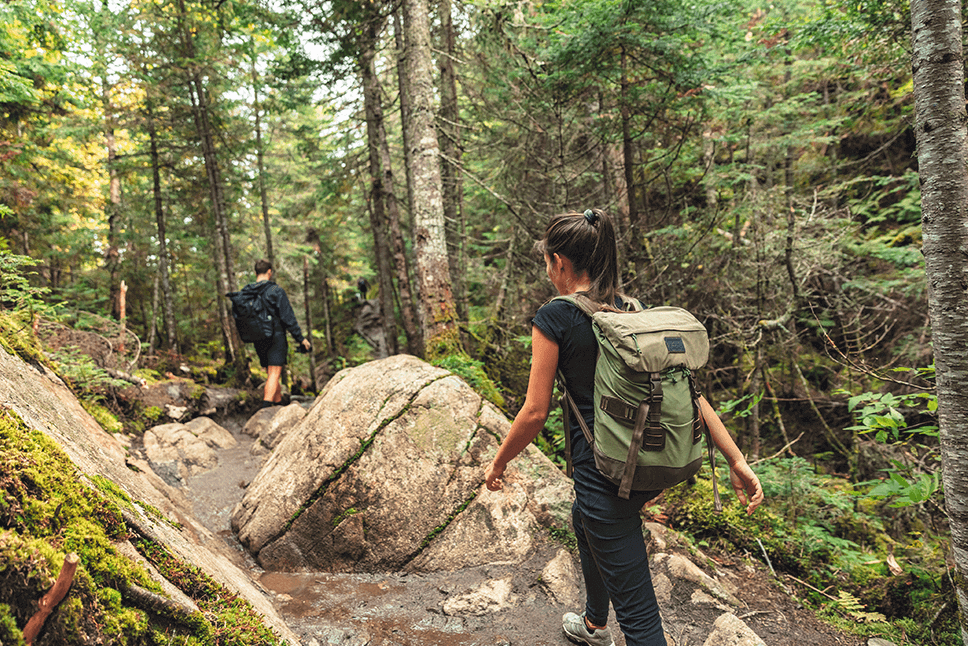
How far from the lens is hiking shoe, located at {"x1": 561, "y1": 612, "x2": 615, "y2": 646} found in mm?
2857

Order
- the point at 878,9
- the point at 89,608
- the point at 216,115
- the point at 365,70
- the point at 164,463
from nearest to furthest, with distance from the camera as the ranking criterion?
1. the point at 89,608
2. the point at 878,9
3. the point at 164,463
4. the point at 365,70
5. the point at 216,115

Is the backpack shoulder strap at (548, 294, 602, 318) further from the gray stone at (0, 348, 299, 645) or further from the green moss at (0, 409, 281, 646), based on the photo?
the gray stone at (0, 348, 299, 645)

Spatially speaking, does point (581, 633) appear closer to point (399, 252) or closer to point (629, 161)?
point (629, 161)

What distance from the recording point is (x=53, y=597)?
1399 mm

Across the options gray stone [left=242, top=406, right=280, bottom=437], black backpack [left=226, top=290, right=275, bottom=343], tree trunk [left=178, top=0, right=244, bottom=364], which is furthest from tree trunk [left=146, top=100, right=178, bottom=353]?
black backpack [left=226, top=290, right=275, bottom=343]

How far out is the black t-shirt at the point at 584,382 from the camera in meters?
2.31

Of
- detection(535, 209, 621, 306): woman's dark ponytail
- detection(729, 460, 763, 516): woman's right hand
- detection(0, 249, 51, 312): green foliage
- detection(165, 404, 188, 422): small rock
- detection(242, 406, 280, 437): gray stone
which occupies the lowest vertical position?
detection(242, 406, 280, 437): gray stone

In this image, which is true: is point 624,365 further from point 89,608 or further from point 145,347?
point 145,347

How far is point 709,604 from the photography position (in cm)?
353

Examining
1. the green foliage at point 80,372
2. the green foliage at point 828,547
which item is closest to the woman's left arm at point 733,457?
the green foliage at point 828,547

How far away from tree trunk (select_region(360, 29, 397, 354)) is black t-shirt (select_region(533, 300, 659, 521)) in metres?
9.24

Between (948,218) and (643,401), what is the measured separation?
2.67 m

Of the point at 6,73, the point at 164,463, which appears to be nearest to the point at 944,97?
the point at 164,463

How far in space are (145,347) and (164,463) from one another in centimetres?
859
